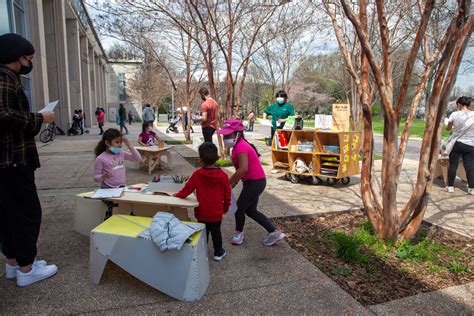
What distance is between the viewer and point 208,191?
318cm

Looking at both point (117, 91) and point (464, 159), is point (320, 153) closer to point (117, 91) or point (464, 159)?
point (464, 159)

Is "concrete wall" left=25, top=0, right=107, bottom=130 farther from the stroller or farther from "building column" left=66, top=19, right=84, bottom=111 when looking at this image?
the stroller

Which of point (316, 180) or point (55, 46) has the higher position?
point (55, 46)

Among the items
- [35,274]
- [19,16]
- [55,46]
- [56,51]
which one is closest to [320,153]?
[35,274]

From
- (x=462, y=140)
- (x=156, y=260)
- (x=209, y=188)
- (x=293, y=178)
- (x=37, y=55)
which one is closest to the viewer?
(x=156, y=260)

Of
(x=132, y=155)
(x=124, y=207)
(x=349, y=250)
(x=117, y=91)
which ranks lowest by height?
(x=349, y=250)

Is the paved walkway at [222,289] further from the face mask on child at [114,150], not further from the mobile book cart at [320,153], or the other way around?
the mobile book cart at [320,153]

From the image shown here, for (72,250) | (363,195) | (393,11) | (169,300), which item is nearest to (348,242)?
(363,195)

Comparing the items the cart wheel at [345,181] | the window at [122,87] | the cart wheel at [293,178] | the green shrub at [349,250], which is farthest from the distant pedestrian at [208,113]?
the window at [122,87]

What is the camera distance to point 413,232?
3.82 meters

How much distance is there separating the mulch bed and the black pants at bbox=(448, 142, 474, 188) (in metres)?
2.64

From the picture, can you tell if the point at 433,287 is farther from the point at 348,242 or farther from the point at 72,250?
the point at 72,250

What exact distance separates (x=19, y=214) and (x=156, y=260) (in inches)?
44.0

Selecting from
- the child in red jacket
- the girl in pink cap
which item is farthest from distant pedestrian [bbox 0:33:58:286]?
the girl in pink cap
